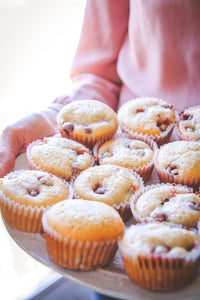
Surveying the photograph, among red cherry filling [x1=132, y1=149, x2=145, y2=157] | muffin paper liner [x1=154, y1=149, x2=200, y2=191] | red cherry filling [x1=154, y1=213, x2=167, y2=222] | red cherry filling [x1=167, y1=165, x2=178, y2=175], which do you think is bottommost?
muffin paper liner [x1=154, y1=149, x2=200, y2=191]

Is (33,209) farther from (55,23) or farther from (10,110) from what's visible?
(55,23)

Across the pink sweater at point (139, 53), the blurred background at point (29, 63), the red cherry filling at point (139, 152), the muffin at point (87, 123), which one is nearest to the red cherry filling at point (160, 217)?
the red cherry filling at point (139, 152)

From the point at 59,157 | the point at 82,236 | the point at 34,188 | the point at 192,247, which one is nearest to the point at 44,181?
the point at 34,188

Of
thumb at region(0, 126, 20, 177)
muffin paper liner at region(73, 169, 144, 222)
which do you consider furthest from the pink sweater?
muffin paper liner at region(73, 169, 144, 222)

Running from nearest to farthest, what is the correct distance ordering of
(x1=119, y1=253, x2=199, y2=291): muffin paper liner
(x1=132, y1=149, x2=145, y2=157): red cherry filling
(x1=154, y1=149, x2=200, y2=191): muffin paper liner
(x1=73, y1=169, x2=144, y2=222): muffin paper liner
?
(x1=119, y1=253, x2=199, y2=291): muffin paper liner, (x1=73, y1=169, x2=144, y2=222): muffin paper liner, (x1=154, y1=149, x2=200, y2=191): muffin paper liner, (x1=132, y1=149, x2=145, y2=157): red cherry filling

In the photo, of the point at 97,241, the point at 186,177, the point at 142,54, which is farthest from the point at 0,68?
the point at 97,241

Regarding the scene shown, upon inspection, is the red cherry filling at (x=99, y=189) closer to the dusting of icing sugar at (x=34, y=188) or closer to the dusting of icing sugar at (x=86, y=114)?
the dusting of icing sugar at (x=34, y=188)

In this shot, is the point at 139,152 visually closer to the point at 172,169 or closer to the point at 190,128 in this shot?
the point at 172,169

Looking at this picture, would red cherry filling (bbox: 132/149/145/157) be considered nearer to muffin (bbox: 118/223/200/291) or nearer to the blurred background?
muffin (bbox: 118/223/200/291)
